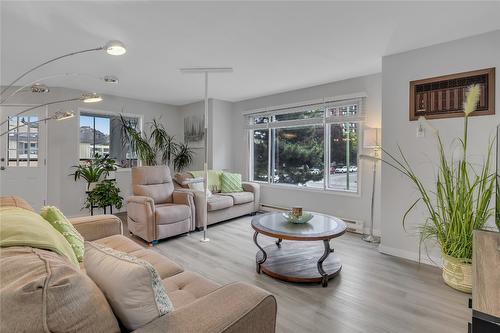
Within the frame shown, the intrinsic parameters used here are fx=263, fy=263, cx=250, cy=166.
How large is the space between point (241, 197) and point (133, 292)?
384 centimetres

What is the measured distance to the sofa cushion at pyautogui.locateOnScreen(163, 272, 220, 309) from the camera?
4.54 feet

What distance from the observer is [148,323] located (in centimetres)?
92

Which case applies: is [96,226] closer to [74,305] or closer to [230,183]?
[74,305]

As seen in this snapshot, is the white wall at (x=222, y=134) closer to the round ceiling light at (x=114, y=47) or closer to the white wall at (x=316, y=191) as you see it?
the white wall at (x=316, y=191)

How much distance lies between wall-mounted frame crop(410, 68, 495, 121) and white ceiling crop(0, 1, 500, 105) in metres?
0.40

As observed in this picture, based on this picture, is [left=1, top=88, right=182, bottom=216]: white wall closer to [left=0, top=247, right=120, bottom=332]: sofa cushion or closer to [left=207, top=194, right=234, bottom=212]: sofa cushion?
[left=207, top=194, right=234, bottom=212]: sofa cushion

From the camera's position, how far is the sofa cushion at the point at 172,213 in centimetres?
350

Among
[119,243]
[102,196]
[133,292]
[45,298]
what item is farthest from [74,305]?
[102,196]

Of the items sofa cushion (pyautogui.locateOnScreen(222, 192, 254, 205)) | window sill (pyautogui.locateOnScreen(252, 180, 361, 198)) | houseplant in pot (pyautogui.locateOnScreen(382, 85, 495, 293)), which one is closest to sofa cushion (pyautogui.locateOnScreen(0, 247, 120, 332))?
houseplant in pot (pyautogui.locateOnScreen(382, 85, 495, 293))

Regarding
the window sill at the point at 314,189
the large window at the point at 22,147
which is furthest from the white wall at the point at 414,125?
the large window at the point at 22,147

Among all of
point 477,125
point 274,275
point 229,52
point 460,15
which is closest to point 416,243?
point 477,125

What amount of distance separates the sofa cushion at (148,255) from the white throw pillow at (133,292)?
29.7 inches

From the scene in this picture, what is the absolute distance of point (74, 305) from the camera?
2.45ft

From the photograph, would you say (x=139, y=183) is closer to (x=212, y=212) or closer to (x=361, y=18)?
(x=212, y=212)
